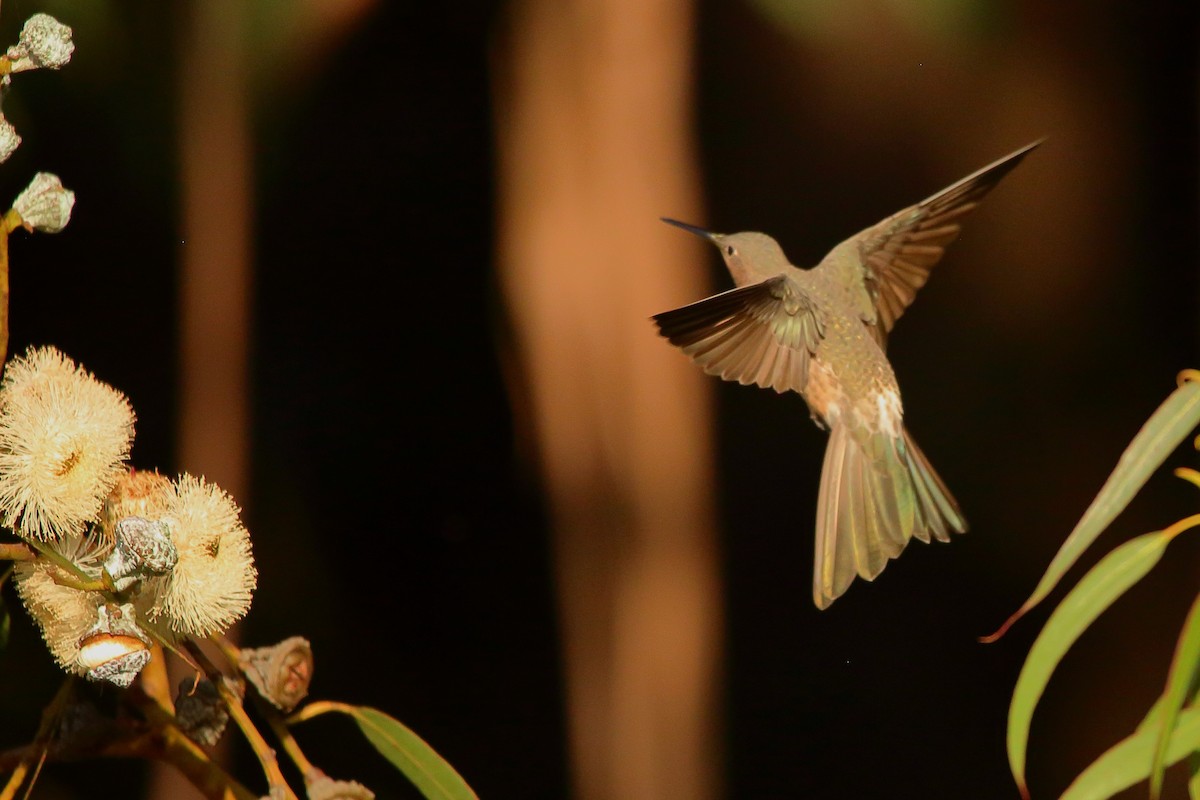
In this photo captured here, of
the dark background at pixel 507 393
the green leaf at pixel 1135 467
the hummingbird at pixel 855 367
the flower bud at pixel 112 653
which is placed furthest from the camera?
the dark background at pixel 507 393

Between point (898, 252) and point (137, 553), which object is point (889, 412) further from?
point (137, 553)

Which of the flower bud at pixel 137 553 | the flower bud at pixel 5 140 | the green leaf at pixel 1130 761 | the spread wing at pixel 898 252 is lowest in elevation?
the green leaf at pixel 1130 761

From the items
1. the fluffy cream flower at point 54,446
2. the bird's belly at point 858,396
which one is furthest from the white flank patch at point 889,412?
the fluffy cream flower at point 54,446

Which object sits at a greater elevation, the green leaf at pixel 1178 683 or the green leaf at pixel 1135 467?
the green leaf at pixel 1135 467

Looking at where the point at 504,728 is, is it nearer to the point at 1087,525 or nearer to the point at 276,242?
the point at 276,242

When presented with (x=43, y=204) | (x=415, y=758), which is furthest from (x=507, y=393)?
(x=43, y=204)

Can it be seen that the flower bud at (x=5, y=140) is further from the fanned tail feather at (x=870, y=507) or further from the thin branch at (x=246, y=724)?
the fanned tail feather at (x=870, y=507)

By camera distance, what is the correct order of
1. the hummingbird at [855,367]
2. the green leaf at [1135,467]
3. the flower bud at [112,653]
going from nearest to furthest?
the flower bud at [112,653] < the green leaf at [1135,467] < the hummingbird at [855,367]
